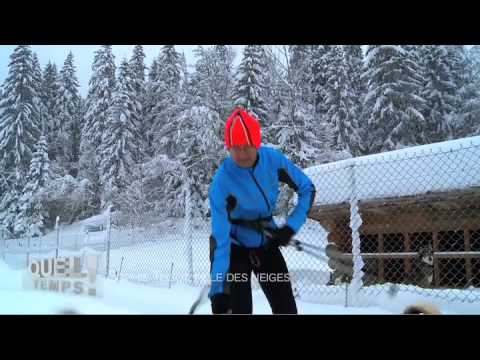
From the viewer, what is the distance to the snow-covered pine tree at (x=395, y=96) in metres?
19.4

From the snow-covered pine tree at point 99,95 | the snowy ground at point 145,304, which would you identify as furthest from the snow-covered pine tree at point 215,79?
the snowy ground at point 145,304

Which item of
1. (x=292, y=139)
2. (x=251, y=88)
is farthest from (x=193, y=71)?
(x=292, y=139)

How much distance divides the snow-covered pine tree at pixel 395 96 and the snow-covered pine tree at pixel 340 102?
1.22m

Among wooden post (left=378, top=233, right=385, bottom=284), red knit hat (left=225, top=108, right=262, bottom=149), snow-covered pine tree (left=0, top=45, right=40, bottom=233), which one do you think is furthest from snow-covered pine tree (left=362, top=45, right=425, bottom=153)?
red knit hat (left=225, top=108, right=262, bottom=149)

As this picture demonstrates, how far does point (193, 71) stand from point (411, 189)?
14.6 metres

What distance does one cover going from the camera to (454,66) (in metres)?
20.5

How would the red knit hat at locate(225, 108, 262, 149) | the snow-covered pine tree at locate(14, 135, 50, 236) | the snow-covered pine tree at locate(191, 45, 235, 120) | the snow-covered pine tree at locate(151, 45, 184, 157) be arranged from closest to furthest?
the red knit hat at locate(225, 108, 262, 149)
the snow-covered pine tree at locate(191, 45, 235, 120)
the snow-covered pine tree at locate(151, 45, 184, 157)
the snow-covered pine tree at locate(14, 135, 50, 236)

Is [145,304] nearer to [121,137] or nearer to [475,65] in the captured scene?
[475,65]

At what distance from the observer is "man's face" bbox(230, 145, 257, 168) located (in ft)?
7.36

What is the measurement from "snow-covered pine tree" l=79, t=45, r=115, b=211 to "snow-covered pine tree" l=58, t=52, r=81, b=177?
3.35 ft

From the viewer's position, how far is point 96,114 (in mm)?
27078

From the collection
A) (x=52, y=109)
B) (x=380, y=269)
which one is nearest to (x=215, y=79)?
(x=380, y=269)

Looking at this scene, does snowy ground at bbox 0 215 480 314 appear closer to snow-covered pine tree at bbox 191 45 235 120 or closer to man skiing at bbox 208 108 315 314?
man skiing at bbox 208 108 315 314

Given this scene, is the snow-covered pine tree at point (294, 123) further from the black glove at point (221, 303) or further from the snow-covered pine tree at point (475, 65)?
the black glove at point (221, 303)
